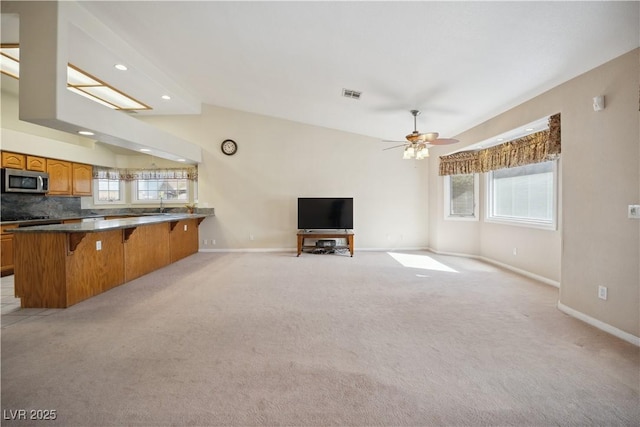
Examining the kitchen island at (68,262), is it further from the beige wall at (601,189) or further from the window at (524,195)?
the window at (524,195)

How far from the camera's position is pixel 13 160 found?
4.72 meters

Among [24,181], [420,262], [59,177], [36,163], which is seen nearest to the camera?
[24,181]

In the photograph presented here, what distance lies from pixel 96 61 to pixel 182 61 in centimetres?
109

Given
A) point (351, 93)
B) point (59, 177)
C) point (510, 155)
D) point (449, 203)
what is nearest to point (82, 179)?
point (59, 177)

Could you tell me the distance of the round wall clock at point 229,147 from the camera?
21.4 feet

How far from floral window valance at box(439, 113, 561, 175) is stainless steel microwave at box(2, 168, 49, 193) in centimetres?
765

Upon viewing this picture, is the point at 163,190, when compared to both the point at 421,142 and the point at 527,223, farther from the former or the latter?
the point at 527,223

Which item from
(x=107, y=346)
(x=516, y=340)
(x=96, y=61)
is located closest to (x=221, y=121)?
(x=96, y=61)

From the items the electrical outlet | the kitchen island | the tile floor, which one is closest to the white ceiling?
the electrical outlet

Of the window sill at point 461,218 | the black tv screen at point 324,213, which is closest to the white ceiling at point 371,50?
the window sill at point 461,218

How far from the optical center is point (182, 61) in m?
4.36

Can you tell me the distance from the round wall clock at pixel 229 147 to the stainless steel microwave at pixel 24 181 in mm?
3200

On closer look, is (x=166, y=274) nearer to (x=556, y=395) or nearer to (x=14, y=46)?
(x=14, y=46)

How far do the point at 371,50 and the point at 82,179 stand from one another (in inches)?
251
